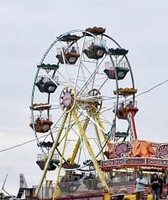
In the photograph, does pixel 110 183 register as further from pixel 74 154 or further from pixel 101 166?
pixel 74 154

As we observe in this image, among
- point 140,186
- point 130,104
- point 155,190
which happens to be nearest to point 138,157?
point 155,190

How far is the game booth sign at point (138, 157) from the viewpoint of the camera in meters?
50.8

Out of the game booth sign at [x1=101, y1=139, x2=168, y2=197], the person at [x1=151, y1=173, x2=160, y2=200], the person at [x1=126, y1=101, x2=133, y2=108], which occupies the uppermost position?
the person at [x1=126, y1=101, x2=133, y2=108]

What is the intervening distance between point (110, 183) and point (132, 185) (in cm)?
322

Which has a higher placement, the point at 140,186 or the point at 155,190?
the point at 140,186

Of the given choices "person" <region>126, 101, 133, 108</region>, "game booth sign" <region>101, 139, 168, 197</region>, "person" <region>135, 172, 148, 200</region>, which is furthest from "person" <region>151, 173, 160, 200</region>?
"person" <region>126, 101, 133, 108</region>

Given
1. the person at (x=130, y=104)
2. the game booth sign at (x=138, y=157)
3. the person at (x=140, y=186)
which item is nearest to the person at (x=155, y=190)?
the person at (x=140, y=186)

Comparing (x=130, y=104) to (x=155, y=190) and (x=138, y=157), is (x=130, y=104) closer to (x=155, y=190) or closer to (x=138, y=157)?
(x=138, y=157)

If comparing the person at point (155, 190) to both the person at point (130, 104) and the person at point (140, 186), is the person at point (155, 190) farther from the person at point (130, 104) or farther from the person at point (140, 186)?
the person at point (130, 104)

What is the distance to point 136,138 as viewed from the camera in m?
55.5

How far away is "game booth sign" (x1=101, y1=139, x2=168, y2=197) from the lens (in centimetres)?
5078

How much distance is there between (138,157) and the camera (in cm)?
5078

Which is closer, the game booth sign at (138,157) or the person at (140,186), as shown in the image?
the person at (140,186)

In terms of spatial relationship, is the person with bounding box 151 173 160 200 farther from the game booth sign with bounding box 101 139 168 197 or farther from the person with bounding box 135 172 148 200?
the game booth sign with bounding box 101 139 168 197
